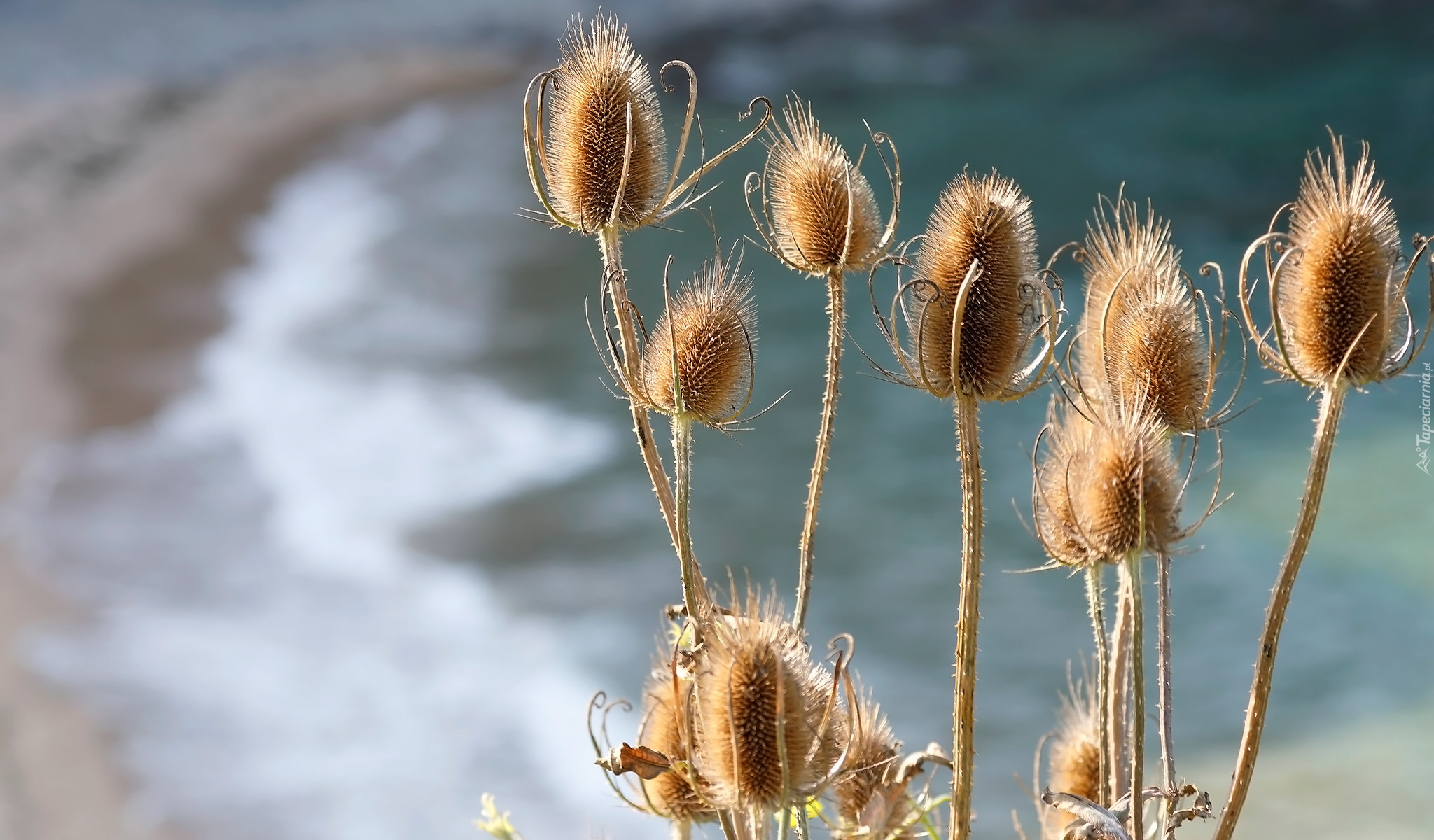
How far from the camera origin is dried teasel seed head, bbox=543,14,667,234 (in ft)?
2.43

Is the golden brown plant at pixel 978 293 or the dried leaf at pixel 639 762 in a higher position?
the golden brown plant at pixel 978 293

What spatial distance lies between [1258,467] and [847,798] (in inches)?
111

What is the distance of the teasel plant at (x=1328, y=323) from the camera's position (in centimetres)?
66

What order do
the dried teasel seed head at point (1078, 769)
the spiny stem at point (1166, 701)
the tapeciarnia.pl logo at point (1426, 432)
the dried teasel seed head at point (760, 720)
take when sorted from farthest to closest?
the tapeciarnia.pl logo at point (1426, 432)
the dried teasel seed head at point (1078, 769)
the spiny stem at point (1166, 701)
the dried teasel seed head at point (760, 720)

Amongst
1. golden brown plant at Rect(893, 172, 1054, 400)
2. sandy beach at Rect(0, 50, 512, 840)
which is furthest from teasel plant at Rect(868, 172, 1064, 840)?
sandy beach at Rect(0, 50, 512, 840)

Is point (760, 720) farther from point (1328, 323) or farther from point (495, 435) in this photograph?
point (495, 435)

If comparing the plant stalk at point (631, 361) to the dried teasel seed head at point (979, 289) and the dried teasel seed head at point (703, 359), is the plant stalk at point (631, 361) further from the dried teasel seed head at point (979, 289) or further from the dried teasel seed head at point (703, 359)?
the dried teasel seed head at point (979, 289)

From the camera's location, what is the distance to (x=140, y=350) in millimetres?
3920

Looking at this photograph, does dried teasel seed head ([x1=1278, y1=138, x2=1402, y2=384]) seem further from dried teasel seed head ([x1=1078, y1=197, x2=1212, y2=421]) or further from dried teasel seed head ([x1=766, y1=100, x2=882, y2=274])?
dried teasel seed head ([x1=766, y1=100, x2=882, y2=274])

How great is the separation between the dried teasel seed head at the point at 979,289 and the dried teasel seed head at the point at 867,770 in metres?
0.18

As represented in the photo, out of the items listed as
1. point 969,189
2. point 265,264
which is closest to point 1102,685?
point 969,189

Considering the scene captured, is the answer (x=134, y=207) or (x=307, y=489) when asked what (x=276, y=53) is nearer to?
(x=134, y=207)

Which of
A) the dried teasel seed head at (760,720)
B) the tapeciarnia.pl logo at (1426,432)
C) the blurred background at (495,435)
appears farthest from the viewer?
the blurred background at (495,435)

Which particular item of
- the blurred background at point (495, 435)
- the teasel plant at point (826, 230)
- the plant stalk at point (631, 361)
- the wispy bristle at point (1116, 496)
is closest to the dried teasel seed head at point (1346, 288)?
the wispy bristle at point (1116, 496)
